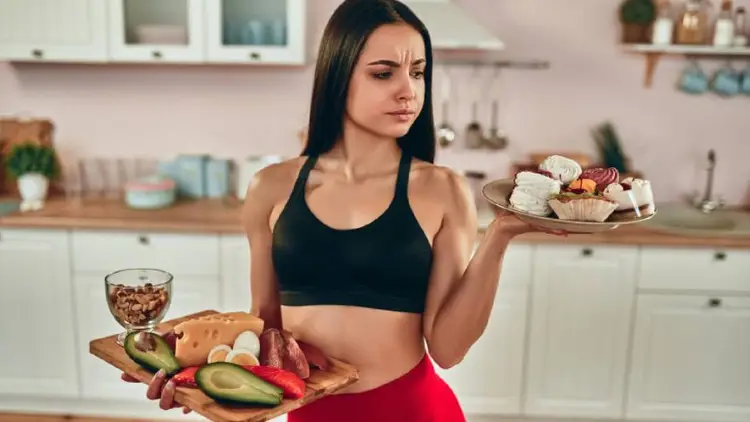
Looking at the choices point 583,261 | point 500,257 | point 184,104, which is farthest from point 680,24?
point 500,257

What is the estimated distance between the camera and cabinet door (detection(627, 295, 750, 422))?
9.00 ft

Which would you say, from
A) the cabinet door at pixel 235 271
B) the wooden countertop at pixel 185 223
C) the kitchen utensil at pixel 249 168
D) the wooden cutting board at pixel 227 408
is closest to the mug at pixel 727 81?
the wooden countertop at pixel 185 223

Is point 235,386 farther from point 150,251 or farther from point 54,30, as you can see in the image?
point 54,30

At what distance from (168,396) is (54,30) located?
2277mm

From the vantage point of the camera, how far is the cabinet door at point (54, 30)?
288cm

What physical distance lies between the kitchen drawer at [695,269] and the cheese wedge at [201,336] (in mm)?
1947

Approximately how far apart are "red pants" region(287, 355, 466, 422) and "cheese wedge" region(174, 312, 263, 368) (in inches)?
9.0

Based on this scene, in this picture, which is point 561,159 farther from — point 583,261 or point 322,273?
point 583,261

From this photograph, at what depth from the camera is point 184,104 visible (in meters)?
3.26

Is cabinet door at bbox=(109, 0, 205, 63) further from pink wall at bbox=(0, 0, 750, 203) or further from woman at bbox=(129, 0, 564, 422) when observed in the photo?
woman at bbox=(129, 0, 564, 422)

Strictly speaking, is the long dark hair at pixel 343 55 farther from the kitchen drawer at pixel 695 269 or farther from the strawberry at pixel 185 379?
the kitchen drawer at pixel 695 269

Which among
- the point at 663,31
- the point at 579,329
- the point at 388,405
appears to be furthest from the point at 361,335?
the point at 663,31

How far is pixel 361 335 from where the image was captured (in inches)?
49.6

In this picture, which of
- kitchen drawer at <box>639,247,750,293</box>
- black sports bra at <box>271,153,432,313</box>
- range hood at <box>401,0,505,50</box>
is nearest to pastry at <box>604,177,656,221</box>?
black sports bra at <box>271,153,432,313</box>
